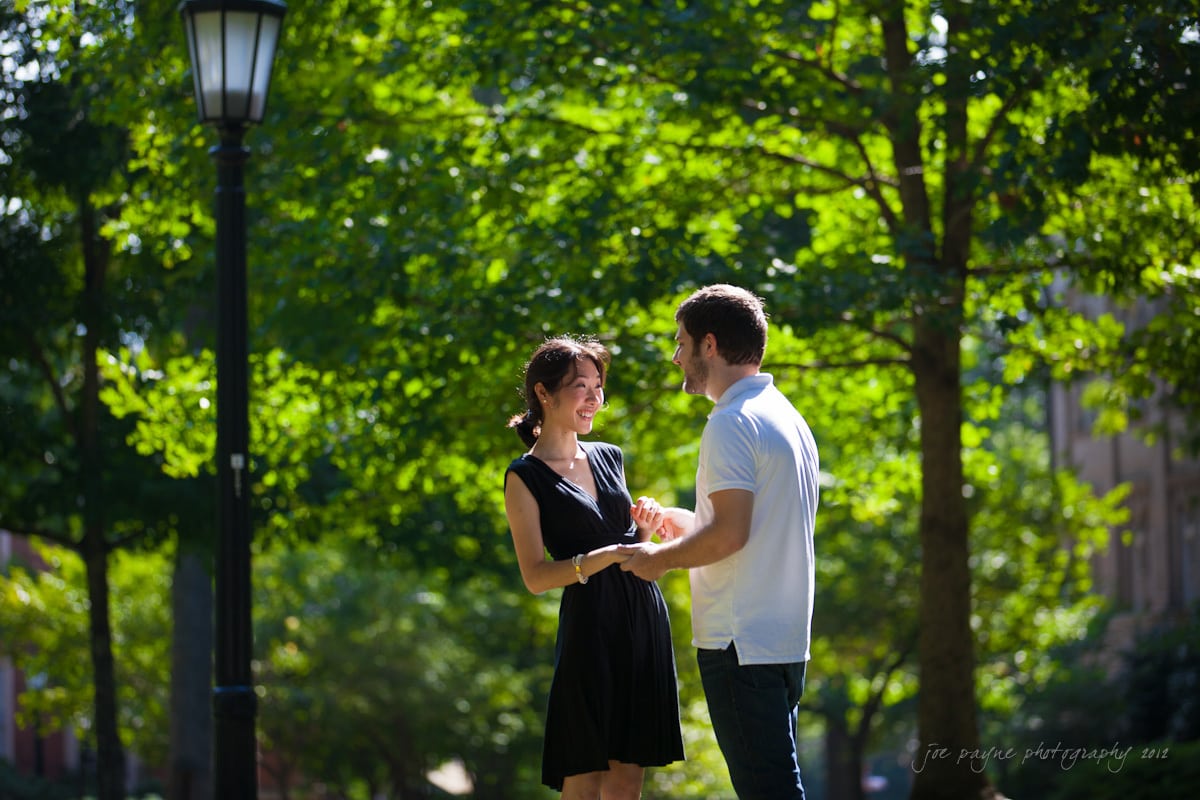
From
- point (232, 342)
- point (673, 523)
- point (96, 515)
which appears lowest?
point (673, 523)

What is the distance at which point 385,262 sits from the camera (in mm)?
10742

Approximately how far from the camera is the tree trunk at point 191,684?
15867 mm

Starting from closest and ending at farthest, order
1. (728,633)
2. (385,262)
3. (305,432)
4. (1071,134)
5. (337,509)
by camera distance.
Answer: (728,633), (1071,134), (385,262), (305,432), (337,509)

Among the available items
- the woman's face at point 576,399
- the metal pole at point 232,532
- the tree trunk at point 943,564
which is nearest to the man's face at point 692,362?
the woman's face at point 576,399

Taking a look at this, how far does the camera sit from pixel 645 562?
4.65m

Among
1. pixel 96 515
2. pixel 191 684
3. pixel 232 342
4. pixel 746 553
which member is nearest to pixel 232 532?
pixel 232 342

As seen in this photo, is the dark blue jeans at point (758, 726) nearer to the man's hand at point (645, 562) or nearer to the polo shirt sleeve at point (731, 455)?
the man's hand at point (645, 562)

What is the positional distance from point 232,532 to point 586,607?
202 centimetres

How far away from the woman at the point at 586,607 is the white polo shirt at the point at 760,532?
54cm

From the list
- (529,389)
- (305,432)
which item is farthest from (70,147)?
(529,389)

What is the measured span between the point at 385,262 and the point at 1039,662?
14.4 metres

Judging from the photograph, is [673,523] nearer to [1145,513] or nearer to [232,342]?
[232,342]

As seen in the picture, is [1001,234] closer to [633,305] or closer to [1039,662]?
[633,305]

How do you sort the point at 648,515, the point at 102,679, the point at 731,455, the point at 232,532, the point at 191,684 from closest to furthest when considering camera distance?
1. the point at 731,455
2. the point at 648,515
3. the point at 232,532
4. the point at 102,679
5. the point at 191,684
